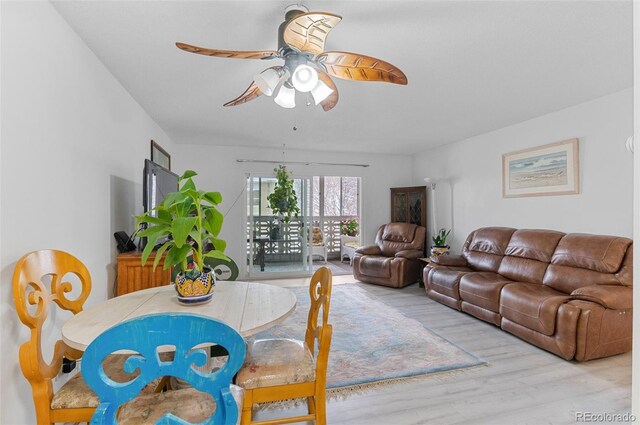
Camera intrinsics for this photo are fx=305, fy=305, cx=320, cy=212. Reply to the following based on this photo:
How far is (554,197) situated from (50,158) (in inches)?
182

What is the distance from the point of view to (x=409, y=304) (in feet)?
13.1

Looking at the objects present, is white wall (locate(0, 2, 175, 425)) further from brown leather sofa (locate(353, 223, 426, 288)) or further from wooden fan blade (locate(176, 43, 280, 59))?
brown leather sofa (locate(353, 223, 426, 288))

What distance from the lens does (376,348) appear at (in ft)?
8.95

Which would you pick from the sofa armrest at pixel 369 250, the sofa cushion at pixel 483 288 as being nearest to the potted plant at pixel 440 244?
the sofa armrest at pixel 369 250

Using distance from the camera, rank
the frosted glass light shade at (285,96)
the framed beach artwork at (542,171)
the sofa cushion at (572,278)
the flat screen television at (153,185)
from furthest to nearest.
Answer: the framed beach artwork at (542,171) < the sofa cushion at (572,278) < the flat screen television at (153,185) < the frosted glass light shade at (285,96)

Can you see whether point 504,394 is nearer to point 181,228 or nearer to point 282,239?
point 181,228

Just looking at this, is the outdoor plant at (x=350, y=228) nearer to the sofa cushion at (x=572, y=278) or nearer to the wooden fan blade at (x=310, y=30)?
the sofa cushion at (x=572, y=278)

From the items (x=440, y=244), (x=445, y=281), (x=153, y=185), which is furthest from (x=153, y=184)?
(x=440, y=244)

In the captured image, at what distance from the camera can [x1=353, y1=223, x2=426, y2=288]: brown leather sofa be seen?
4.74 metres

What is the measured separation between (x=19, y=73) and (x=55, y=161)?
0.47 metres

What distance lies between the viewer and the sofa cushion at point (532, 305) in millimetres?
2549

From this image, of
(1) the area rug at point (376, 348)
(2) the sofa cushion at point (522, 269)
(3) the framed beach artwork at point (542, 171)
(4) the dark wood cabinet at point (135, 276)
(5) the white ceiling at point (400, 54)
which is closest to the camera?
(5) the white ceiling at point (400, 54)

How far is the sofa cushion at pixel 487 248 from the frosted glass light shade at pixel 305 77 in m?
3.27

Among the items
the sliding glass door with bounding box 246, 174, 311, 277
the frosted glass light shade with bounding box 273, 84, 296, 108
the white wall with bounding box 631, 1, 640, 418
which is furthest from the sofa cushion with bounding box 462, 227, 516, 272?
the white wall with bounding box 631, 1, 640, 418
